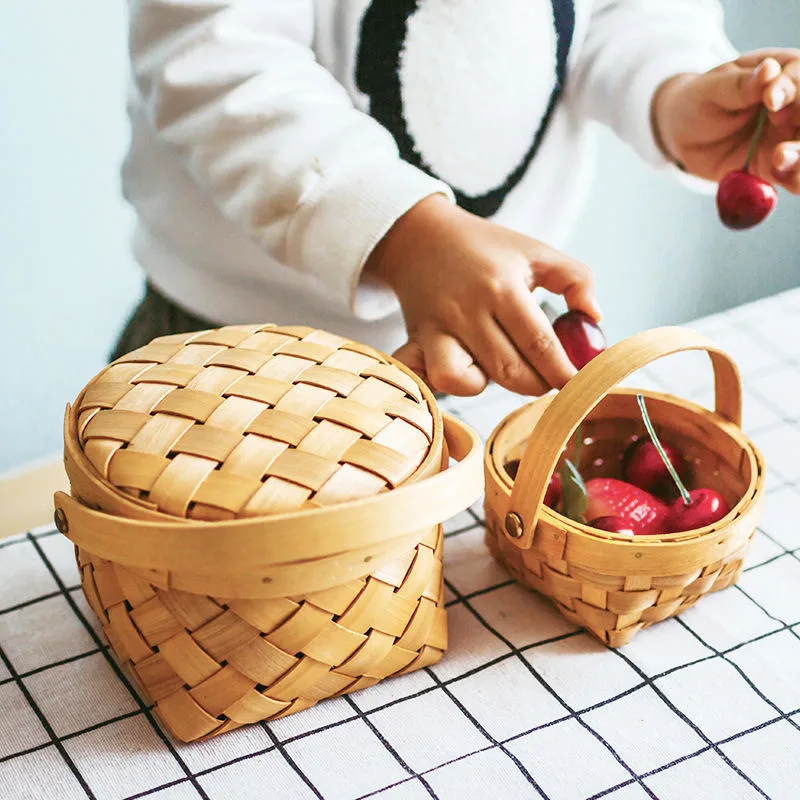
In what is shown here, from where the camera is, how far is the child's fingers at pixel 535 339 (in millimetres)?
554

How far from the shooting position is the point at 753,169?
0.72 meters

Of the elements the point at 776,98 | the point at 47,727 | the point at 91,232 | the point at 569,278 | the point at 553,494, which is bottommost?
the point at 91,232

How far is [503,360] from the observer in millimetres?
Answer: 569

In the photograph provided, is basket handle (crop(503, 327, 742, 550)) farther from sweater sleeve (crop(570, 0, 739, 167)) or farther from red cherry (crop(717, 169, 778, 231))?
sweater sleeve (crop(570, 0, 739, 167))

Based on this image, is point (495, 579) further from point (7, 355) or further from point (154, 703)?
point (7, 355)

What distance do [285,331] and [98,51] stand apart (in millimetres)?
744

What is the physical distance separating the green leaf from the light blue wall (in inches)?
33.3

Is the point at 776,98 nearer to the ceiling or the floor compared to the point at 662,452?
nearer to the ceiling

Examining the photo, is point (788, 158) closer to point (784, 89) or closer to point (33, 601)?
point (784, 89)

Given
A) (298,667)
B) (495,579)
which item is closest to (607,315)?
(495,579)

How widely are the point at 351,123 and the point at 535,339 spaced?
0.20 metres

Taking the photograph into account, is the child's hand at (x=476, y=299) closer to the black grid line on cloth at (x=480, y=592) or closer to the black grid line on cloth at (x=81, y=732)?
the black grid line on cloth at (x=480, y=592)

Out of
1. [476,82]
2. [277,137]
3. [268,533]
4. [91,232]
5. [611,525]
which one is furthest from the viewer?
[91,232]

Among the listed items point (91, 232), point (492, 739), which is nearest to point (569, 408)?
point (492, 739)
